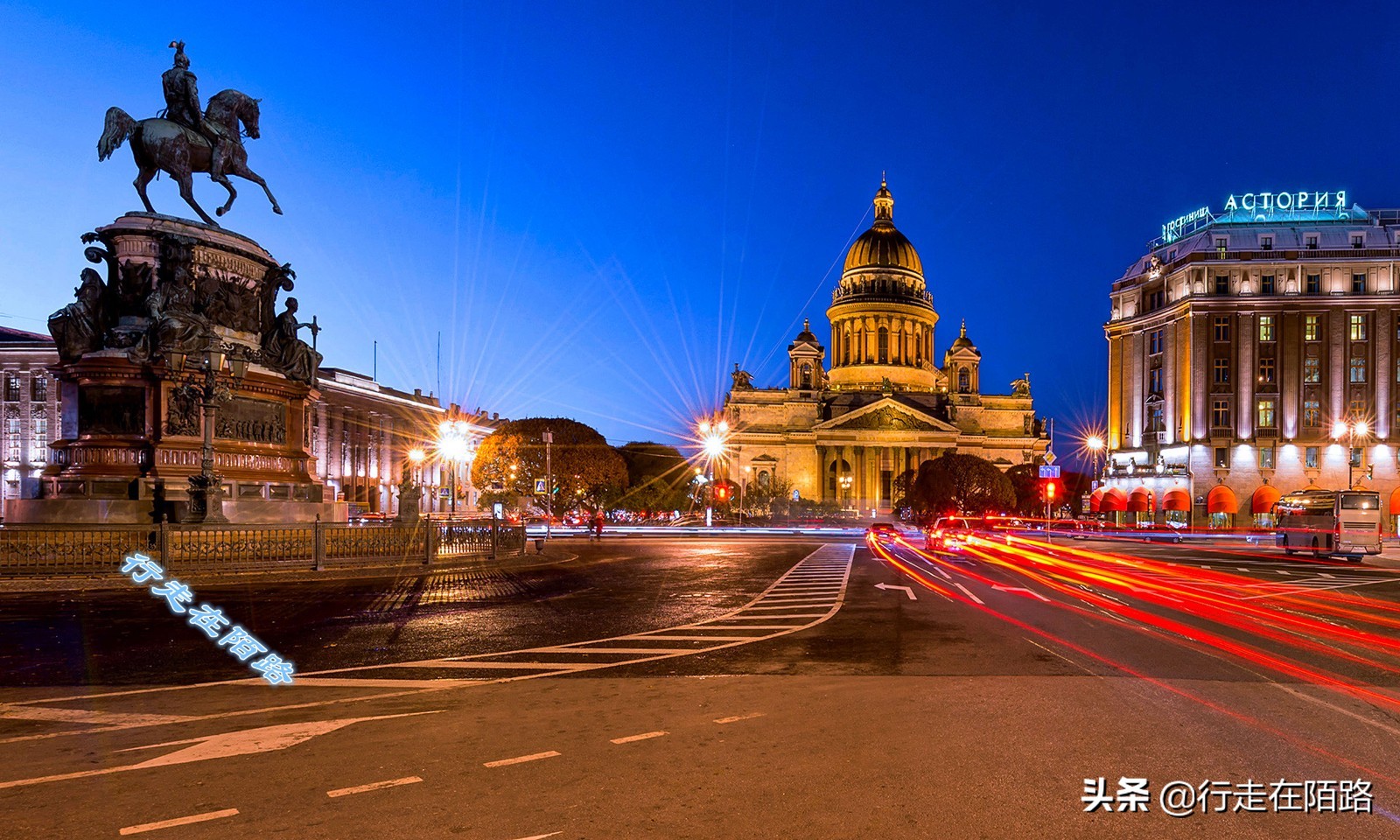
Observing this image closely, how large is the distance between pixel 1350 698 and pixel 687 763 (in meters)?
7.72

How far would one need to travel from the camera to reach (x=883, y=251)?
428ft

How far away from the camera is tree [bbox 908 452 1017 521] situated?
249ft

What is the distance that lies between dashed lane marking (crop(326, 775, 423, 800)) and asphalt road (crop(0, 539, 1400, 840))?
0.04 m

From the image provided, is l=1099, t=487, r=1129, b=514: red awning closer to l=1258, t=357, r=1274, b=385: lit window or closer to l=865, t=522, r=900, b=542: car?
l=1258, t=357, r=1274, b=385: lit window

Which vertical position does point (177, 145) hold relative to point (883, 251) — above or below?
below

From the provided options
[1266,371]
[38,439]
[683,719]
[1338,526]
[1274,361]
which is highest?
[1274,361]

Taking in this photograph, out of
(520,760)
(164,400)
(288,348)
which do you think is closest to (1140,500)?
(288,348)

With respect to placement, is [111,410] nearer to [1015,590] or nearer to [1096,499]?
[1015,590]

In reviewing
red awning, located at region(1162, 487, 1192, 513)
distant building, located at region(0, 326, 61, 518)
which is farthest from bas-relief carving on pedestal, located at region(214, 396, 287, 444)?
red awning, located at region(1162, 487, 1192, 513)

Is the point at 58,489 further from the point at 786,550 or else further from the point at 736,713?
the point at 786,550

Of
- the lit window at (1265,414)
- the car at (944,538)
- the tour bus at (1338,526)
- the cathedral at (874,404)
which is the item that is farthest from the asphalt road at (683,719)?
the cathedral at (874,404)

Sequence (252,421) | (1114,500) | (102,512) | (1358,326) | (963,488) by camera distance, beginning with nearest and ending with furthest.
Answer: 1. (102,512)
2. (252,421)
3. (1358,326)
4. (963,488)
5. (1114,500)

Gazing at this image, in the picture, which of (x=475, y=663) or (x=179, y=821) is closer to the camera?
(x=179, y=821)

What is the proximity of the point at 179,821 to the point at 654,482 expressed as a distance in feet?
264
